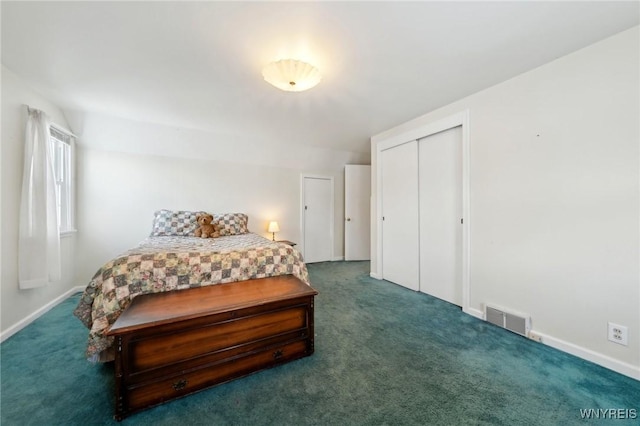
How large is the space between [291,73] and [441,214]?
7.35ft

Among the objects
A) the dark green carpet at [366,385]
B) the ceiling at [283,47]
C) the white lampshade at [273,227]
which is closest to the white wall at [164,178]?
the white lampshade at [273,227]

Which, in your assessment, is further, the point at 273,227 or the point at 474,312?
the point at 273,227

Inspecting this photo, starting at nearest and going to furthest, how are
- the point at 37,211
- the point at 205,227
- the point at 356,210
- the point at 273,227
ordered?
the point at 37,211 → the point at 205,227 → the point at 273,227 → the point at 356,210

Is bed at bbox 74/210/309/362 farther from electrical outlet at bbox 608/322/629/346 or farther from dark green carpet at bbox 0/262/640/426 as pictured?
electrical outlet at bbox 608/322/629/346

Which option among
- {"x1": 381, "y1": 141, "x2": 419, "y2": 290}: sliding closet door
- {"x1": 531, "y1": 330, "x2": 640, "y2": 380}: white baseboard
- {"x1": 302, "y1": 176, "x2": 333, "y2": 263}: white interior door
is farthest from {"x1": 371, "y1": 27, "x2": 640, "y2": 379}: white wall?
{"x1": 302, "y1": 176, "x2": 333, "y2": 263}: white interior door

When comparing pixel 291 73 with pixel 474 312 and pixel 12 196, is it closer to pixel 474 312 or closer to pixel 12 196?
pixel 12 196

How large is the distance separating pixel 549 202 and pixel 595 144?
0.47 meters

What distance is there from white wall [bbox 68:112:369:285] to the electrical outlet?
3.91 meters

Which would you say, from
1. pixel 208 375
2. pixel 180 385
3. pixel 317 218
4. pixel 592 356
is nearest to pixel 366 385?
pixel 208 375

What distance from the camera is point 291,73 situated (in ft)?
5.71

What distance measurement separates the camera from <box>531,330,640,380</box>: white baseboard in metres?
1.53

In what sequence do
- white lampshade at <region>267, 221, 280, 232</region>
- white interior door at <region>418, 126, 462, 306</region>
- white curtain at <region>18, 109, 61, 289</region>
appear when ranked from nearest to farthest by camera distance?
white curtain at <region>18, 109, 61, 289</region> → white interior door at <region>418, 126, 462, 306</region> → white lampshade at <region>267, 221, 280, 232</region>

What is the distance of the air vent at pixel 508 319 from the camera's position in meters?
2.01

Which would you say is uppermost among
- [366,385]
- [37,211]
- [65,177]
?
[65,177]
